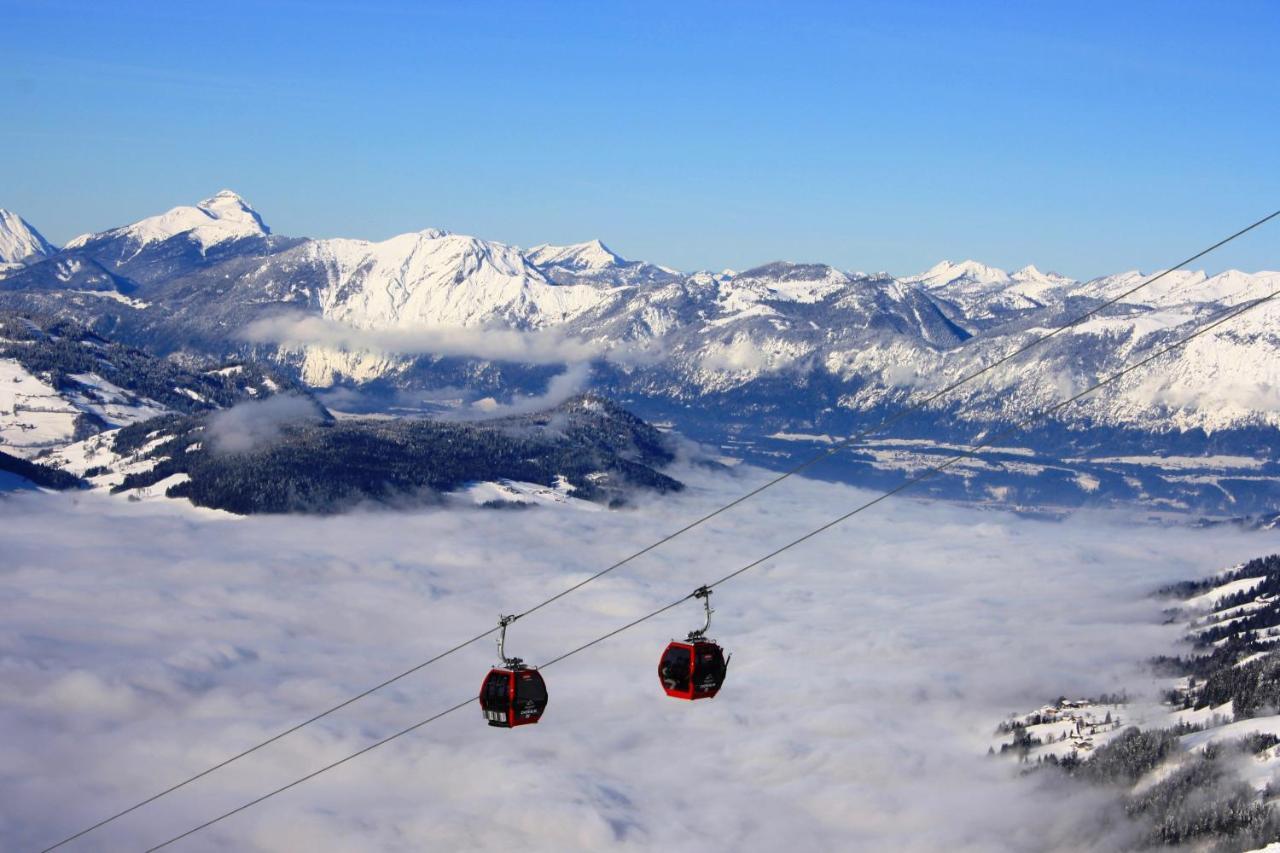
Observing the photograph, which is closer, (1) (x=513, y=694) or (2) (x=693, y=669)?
(1) (x=513, y=694)

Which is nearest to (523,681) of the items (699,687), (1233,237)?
(699,687)

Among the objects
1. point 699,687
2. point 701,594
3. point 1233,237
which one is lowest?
point 699,687

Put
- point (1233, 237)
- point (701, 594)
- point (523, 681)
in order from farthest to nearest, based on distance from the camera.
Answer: point (523, 681) → point (701, 594) → point (1233, 237)

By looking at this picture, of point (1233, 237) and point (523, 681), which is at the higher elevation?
point (1233, 237)

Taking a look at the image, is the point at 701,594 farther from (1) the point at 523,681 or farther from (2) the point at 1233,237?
(2) the point at 1233,237

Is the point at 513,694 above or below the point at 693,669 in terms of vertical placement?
below

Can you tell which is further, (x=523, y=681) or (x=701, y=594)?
(x=523, y=681)
